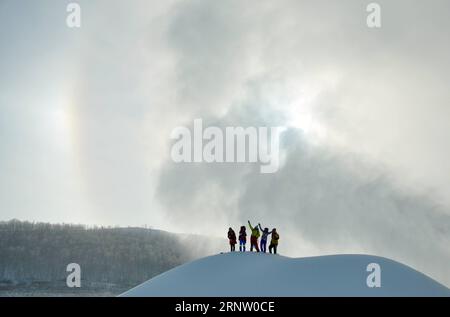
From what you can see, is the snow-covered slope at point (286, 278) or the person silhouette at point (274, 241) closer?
the snow-covered slope at point (286, 278)

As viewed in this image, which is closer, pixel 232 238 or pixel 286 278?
pixel 286 278

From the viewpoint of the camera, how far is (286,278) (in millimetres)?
35312

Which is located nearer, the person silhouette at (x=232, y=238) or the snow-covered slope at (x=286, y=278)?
the snow-covered slope at (x=286, y=278)

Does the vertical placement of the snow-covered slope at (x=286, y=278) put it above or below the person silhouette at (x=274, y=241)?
below

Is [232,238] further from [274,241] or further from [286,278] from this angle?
[286,278]

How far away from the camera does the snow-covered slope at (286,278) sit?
33531mm

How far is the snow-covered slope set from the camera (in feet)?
110

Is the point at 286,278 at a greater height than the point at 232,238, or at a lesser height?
lesser

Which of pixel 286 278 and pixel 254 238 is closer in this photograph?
pixel 286 278

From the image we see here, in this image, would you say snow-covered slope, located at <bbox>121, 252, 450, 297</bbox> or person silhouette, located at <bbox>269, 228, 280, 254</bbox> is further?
person silhouette, located at <bbox>269, 228, 280, 254</bbox>

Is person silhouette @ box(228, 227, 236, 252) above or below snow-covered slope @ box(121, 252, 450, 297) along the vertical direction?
above
